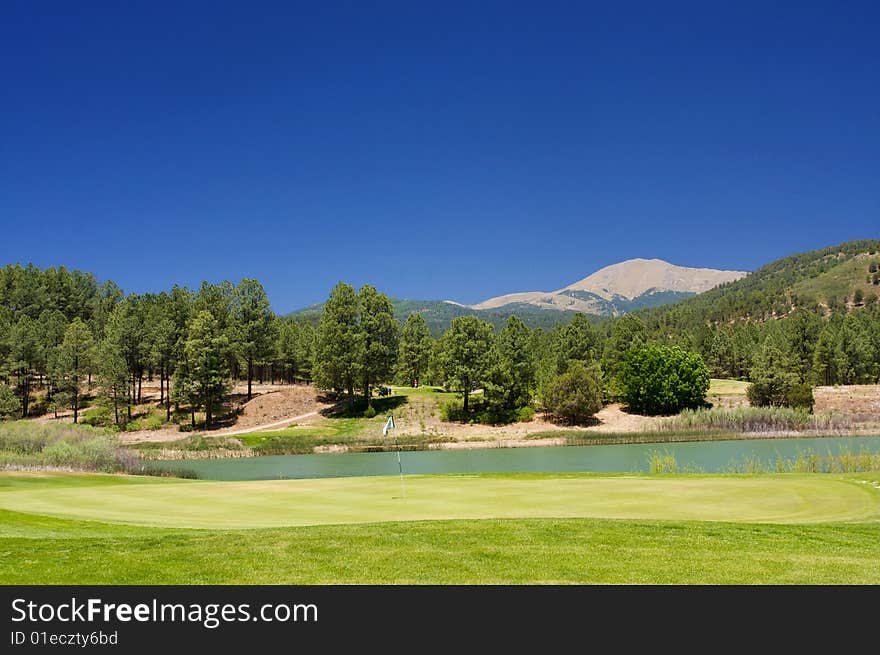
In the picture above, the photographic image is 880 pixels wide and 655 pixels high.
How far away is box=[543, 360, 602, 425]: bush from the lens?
62562 mm

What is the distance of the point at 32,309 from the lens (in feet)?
304

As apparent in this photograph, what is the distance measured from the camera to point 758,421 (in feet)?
183

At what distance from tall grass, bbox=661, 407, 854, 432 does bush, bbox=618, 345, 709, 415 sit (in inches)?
329

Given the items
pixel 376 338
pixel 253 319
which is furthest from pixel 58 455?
pixel 253 319

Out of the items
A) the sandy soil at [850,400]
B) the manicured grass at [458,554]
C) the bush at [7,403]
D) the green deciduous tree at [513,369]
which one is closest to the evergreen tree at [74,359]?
the bush at [7,403]

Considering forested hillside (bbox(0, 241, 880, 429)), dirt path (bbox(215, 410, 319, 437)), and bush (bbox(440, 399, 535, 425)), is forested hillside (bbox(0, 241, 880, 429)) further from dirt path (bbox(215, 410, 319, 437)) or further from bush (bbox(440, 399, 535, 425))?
dirt path (bbox(215, 410, 319, 437))

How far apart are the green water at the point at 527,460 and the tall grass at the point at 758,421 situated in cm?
423

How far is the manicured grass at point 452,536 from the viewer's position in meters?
9.45

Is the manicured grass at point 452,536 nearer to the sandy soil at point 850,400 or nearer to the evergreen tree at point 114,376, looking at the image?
the evergreen tree at point 114,376

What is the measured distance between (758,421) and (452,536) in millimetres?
52279

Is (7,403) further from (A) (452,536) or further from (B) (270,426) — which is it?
(A) (452,536)
